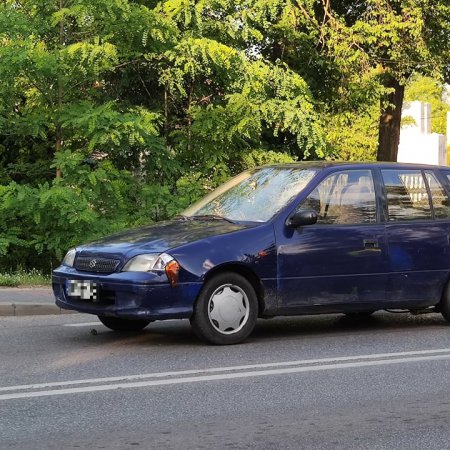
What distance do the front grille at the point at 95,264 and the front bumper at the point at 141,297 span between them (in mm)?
74

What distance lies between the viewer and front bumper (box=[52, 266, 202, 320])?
8.14m

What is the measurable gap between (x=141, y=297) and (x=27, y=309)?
321cm

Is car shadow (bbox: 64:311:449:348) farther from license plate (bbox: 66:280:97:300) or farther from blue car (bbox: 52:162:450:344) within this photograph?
license plate (bbox: 66:280:97:300)

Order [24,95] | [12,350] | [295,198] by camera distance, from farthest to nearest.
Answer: [24,95]
[295,198]
[12,350]

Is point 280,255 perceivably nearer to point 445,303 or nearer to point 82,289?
point 82,289

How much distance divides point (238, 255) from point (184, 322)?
1.96 metres

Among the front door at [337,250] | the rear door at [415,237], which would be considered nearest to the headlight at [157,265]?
the front door at [337,250]

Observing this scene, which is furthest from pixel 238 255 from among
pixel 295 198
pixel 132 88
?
pixel 132 88

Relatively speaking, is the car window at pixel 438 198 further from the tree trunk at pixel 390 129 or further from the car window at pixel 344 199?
the tree trunk at pixel 390 129

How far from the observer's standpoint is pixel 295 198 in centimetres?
900

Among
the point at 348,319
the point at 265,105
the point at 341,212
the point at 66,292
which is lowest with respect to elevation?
the point at 348,319

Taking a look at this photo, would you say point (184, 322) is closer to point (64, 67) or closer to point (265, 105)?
point (64, 67)

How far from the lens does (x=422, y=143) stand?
3061 inches

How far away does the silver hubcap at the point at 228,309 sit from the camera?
8.45 metres
